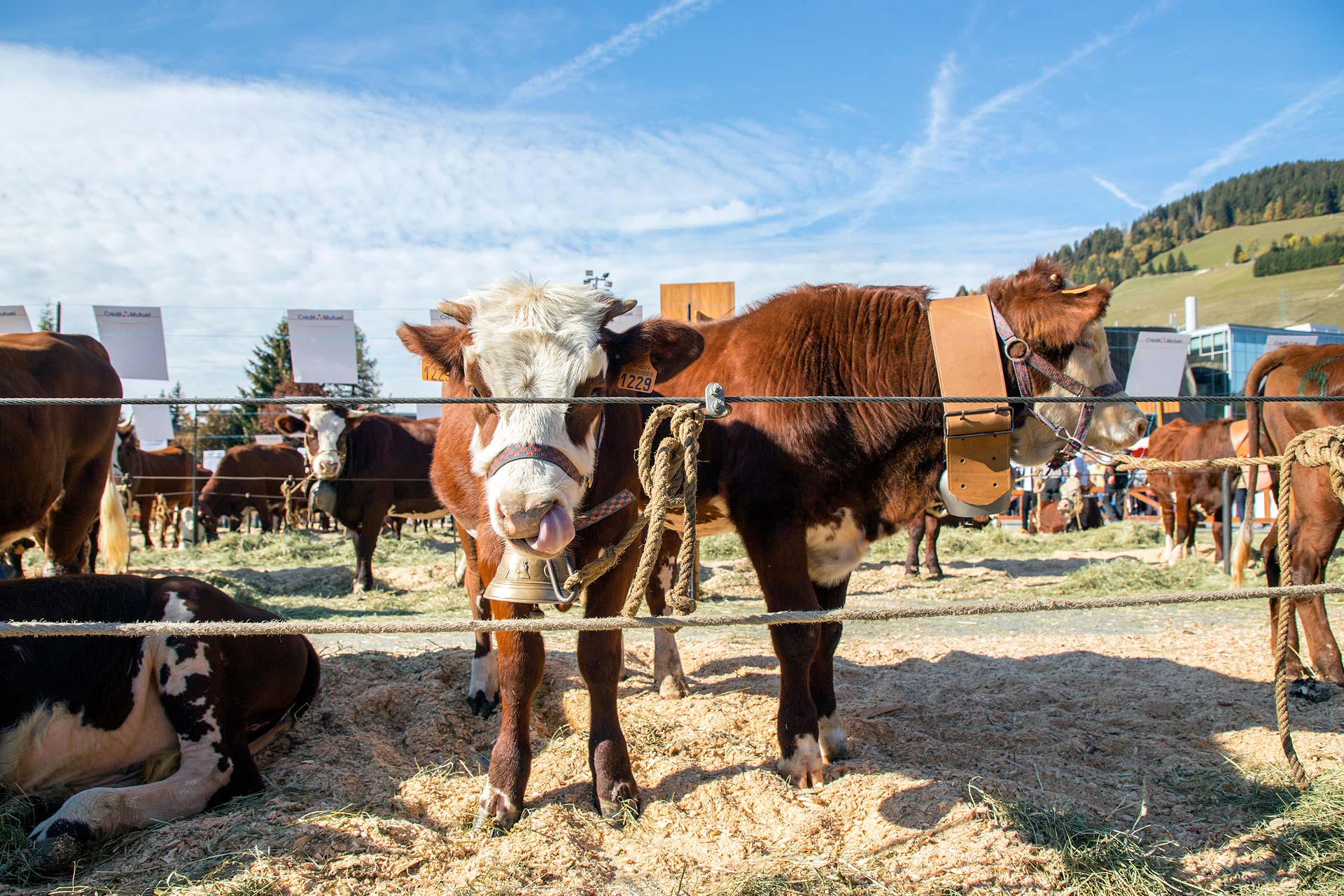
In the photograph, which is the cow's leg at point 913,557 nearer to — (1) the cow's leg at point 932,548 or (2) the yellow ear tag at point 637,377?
(1) the cow's leg at point 932,548

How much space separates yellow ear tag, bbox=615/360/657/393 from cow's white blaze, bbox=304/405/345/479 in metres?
8.71

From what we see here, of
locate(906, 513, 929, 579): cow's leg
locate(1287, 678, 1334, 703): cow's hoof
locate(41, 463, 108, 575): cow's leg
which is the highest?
locate(41, 463, 108, 575): cow's leg

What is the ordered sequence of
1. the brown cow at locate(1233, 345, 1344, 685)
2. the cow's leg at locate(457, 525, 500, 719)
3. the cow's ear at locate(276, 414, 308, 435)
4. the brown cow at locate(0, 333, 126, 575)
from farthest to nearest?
1. the cow's ear at locate(276, 414, 308, 435)
2. the brown cow at locate(1233, 345, 1344, 685)
3. the cow's leg at locate(457, 525, 500, 719)
4. the brown cow at locate(0, 333, 126, 575)

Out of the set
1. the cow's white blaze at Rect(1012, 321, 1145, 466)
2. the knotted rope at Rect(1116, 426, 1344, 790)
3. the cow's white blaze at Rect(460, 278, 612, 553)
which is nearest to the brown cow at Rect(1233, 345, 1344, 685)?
the cow's white blaze at Rect(1012, 321, 1145, 466)

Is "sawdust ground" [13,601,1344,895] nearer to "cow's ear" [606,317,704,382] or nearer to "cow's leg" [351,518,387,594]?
"cow's ear" [606,317,704,382]

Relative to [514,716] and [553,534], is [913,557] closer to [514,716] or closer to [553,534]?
[514,716]

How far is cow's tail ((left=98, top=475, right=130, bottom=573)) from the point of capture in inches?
245

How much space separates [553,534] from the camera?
7.72 ft

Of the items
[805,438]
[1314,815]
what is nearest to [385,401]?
[805,438]

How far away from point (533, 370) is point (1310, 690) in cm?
475

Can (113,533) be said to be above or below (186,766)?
above

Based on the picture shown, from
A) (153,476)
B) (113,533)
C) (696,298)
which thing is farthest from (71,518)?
(153,476)

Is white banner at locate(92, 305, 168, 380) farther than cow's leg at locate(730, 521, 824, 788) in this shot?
Yes

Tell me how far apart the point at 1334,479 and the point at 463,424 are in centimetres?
304
